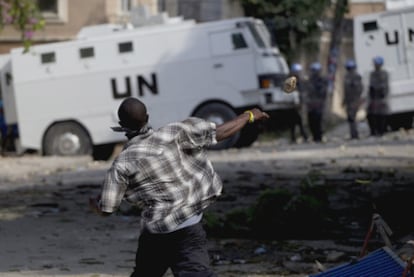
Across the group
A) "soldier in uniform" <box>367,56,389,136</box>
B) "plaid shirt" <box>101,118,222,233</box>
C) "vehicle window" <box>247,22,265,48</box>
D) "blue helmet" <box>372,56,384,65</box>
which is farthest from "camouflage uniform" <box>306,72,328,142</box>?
"plaid shirt" <box>101,118,222,233</box>

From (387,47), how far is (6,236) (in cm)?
1436

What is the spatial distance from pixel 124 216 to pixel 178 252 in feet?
22.3

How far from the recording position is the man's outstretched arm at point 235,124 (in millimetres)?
6777

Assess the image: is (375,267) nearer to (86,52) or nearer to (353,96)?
(86,52)

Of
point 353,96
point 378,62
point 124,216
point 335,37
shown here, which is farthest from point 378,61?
point 124,216

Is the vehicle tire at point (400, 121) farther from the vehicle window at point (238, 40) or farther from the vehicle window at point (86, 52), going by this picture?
the vehicle window at point (86, 52)

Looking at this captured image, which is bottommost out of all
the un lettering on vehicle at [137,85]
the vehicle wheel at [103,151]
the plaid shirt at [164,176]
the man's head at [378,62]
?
the vehicle wheel at [103,151]

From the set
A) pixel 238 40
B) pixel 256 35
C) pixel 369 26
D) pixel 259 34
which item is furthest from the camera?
pixel 369 26

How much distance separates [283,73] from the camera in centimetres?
2289

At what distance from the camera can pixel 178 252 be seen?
654 cm

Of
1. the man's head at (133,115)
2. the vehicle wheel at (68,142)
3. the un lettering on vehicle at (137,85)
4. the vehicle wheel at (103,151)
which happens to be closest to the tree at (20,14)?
the un lettering on vehicle at (137,85)

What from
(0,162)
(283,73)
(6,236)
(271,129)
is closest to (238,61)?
(283,73)

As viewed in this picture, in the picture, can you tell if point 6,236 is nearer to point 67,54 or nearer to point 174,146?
point 174,146

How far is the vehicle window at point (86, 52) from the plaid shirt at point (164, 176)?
54.5 ft
